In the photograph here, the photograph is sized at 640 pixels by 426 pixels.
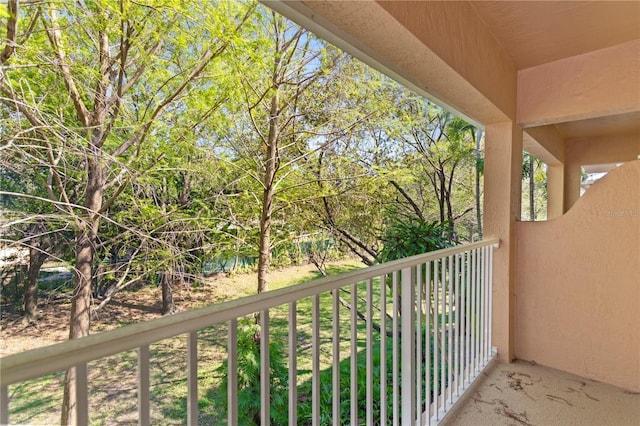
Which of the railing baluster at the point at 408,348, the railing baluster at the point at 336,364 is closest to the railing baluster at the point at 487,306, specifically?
the railing baluster at the point at 408,348

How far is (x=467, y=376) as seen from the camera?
209 cm

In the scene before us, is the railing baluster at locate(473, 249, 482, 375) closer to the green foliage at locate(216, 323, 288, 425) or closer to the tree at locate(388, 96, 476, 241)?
the green foliage at locate(216, 323, 288, 425)

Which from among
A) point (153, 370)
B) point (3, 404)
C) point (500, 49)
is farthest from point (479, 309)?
point (153, 370)

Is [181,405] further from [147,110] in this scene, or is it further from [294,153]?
[294,153]

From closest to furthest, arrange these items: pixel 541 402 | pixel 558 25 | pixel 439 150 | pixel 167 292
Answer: pixel 558 25 → pixel 541 402 → pixel 167 292 → pixel 439 150

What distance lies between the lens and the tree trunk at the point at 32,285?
2043mm

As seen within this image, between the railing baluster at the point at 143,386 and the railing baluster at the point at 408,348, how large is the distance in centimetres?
119

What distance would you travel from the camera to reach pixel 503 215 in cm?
249

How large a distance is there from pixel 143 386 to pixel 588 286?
115 inches

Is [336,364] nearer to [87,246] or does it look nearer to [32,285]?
[32,285]

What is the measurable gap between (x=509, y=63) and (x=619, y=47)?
0.65 metres

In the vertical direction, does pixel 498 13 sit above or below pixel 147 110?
above

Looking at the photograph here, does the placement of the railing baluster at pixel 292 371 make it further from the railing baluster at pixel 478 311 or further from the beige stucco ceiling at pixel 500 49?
the railing baluster at pixel 478 311

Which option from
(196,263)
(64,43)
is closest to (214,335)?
(196,263)
